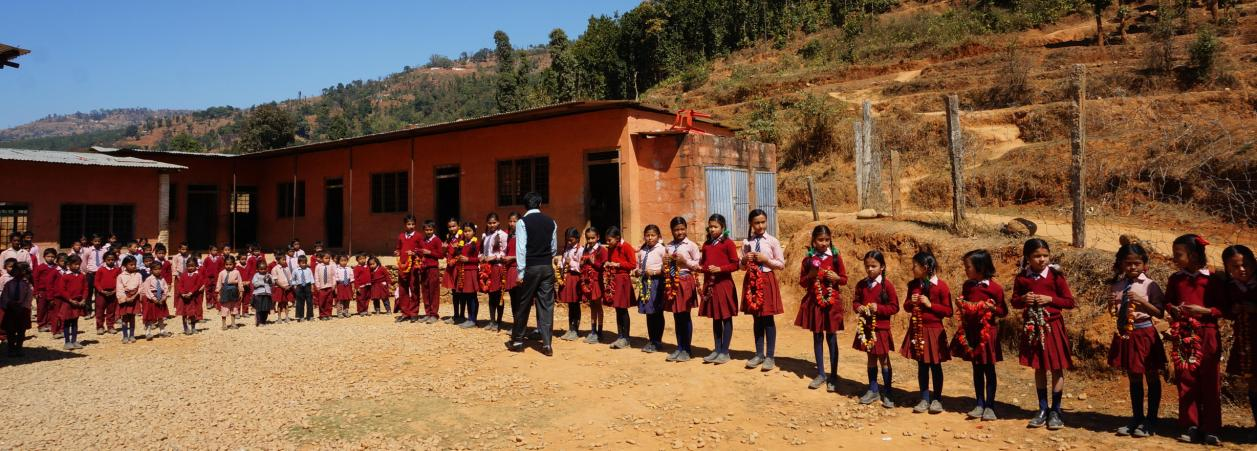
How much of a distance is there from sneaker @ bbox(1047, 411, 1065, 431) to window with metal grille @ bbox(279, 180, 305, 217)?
19535 millimetres

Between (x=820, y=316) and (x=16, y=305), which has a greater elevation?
(x=16, y=305)

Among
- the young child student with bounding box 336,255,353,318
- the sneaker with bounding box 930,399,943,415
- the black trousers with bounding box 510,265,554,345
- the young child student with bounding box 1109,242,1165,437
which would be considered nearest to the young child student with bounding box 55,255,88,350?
the young child student with bounding box 336,255,353,318

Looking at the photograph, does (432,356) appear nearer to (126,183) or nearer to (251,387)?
(251,387)

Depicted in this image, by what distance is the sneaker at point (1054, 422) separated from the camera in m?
4.71

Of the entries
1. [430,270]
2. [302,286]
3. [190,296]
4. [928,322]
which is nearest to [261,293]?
[302,286]

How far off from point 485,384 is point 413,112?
108 m

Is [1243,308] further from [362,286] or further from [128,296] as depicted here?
[128,296]

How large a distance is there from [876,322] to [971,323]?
2.26 feet

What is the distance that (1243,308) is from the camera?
4250 millimetres

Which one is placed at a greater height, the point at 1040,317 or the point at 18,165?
the point at 18,165

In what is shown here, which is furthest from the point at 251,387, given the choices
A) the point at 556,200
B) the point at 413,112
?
the point at 413,112

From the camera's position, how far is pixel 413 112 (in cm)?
10694

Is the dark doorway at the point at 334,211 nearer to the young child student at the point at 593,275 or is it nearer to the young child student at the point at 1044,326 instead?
the young child student at the point at 593,275

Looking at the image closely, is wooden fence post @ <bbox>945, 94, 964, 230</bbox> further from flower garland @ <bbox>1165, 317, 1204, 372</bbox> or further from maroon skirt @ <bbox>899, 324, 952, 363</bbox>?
flower garland @ <bbox>1165, 317, 1204, 372</bbox>
